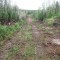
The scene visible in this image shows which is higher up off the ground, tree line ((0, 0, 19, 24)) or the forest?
tree line ((0, 0, 19, 24))

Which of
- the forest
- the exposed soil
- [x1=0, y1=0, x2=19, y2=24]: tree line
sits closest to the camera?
the exposed soil

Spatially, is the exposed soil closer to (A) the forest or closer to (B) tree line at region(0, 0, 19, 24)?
(A) the forest

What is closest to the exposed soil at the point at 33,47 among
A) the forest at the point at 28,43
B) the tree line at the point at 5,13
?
the forest at the point at 28,43

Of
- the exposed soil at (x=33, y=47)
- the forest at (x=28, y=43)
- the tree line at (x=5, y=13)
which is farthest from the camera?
the tree line at (x=5, y=13)

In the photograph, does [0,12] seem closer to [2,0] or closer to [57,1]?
[2,0]

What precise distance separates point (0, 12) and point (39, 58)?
1385cm

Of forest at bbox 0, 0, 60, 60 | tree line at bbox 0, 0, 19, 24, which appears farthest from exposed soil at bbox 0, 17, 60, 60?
tree line at bbox 0, 0, 19, 24

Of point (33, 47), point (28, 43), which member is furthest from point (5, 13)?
point (33, 47)

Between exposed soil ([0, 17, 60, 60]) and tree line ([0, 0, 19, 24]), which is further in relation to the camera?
tree line ([0, 0, 19, 24])

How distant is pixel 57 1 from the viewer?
37.8m

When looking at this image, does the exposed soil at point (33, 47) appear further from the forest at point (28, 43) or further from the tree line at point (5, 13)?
the tree line at point (5, 13)

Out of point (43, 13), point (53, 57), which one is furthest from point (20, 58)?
point (43, 13)

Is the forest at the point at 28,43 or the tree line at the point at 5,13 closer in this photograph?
the forest at the point at 28,43

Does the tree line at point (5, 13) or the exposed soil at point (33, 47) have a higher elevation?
the tree line at point (5, 13)
